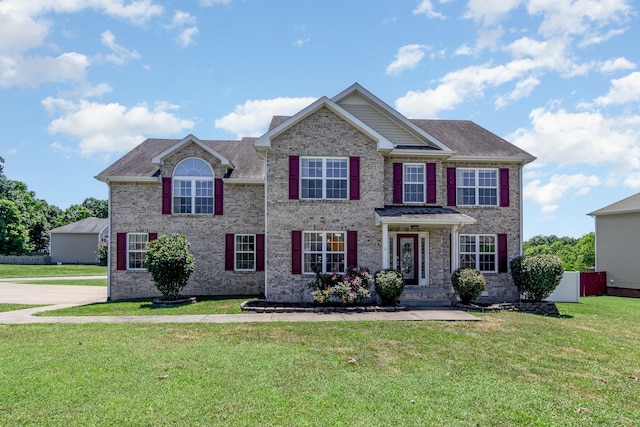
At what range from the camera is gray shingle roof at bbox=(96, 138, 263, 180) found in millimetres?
18625

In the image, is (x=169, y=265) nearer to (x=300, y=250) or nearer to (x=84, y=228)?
(x=300, y=250)

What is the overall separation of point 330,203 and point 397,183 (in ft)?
9.81

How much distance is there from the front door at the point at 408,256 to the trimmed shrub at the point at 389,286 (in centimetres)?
233

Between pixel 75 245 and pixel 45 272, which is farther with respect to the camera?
pixel 75 245

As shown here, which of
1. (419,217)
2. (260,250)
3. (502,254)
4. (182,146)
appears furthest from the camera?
(260,250)

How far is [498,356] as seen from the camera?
839 centimetres

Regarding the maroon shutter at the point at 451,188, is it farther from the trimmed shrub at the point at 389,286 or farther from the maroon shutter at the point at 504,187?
the trimmed shrub at the point at 389,286

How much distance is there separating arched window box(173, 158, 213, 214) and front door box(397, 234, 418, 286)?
8562mm

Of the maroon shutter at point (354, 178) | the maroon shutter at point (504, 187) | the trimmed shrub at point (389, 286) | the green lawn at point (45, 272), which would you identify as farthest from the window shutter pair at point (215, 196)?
the green lawn at point (45, 272)

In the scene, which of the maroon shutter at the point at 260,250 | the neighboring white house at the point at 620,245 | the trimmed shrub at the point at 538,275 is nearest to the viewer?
the trimmed shrub at the point at 538,275

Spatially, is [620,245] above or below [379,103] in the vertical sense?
below

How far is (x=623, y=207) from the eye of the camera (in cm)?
2438

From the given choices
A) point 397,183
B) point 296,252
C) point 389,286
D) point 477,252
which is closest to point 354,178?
point 397,183

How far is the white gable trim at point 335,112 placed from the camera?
51.1ft
